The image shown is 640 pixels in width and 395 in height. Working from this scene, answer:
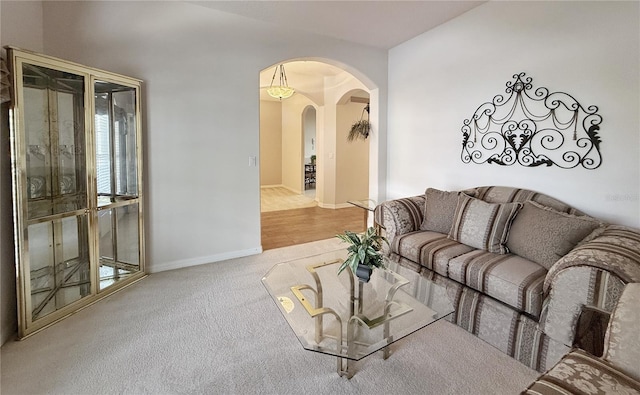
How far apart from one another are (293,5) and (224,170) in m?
1.79

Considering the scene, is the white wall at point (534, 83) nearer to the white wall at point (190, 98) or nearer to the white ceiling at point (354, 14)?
the white ceiling at point (354, 14)

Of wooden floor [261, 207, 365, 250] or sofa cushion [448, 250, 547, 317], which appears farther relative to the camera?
wooden floor [261, 207, 365, 250]

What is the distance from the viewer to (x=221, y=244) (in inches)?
132

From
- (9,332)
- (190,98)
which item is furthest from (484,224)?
(9,332)

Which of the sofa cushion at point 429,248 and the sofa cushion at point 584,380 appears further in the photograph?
the sofa cushion at point 429,248

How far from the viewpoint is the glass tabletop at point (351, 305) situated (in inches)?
56.9

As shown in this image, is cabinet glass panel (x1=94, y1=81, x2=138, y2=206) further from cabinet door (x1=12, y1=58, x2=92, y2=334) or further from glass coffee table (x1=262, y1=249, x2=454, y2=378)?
glass coffee table (x1=262, y1=249, x2=454, y2=378)

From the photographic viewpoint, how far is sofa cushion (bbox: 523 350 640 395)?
0.99 metres

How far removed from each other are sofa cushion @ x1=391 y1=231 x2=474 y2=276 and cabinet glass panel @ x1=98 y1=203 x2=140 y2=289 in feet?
7.92

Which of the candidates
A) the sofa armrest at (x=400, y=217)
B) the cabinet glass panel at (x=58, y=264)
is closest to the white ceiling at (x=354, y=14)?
the sofa armrest at (x=400, y=217)

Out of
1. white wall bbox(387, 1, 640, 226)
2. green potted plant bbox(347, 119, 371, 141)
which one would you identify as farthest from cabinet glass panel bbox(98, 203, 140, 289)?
green potted plant bbox(347, 119, 371, 141)

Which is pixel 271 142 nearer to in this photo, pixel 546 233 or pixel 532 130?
pixel 532 130

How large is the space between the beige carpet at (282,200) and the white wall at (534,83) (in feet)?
10.0

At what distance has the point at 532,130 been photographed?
8.43 ft
